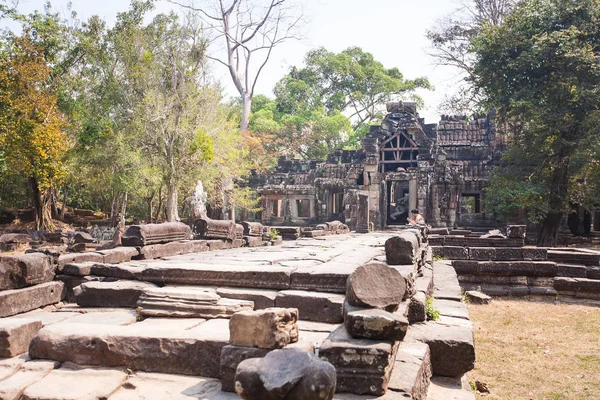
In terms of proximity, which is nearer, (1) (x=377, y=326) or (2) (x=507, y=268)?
(1) (x=377, y=326)

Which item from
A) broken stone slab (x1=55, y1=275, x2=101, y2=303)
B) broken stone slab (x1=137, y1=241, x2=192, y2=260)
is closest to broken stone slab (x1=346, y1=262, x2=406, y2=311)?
broken stone slab (x1=55, y1=275, x2=101, y2=303)

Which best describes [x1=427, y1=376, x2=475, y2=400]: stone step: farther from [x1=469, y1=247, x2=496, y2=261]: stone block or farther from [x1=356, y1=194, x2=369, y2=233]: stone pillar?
[x1=356, y1=194, x2=369, y2=233]: stone pillar

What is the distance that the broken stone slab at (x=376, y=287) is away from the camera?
3527 millimetres

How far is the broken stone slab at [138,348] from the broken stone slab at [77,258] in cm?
292

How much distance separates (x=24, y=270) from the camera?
5410 millimetres

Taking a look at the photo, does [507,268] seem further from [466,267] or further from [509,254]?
[466,267]

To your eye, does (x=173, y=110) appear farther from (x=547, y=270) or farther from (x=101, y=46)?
→ (x=547, y=270)

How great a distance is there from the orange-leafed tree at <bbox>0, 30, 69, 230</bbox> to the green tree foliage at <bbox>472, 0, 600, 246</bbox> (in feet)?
62.8

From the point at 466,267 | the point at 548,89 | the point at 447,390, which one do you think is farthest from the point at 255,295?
the point at 548,89

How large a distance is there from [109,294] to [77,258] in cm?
215

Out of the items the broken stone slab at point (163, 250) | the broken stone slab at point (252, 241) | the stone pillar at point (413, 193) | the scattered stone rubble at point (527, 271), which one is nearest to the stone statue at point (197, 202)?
the broken stone slab at point (252, 241)

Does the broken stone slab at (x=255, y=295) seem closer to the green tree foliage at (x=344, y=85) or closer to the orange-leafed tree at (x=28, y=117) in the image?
the orange-leafed tree at (x=28, y=117)

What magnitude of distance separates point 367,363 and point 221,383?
1.00m

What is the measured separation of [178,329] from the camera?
3.78 meters
